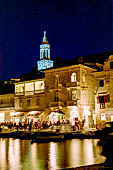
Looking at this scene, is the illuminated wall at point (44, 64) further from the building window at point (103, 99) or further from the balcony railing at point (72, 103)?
the building window at point (103, 99)

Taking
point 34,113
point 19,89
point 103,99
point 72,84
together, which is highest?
point 19,89

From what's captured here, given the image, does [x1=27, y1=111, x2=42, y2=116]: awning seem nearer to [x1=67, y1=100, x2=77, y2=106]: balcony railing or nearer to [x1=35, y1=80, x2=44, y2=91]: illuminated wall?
[x1=35, y1=80, x2=44, y2=91]: illuminated wall

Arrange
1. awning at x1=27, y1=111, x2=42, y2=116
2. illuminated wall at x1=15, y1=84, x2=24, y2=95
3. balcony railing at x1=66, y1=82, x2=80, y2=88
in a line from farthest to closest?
illuminated wall at x1=15, y1=84, x2=24, y2=95, awning at x1=27, y1=111, x2=42, y2=116, balcony railing at x1=66, y1=82, x2=80, y2=88

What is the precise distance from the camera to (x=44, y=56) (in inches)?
3282

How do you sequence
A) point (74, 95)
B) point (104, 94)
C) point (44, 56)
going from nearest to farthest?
point (104, 94)
point (74, 95)
point (44, 56)

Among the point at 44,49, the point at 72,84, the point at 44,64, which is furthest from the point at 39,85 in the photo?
the point at 44,49

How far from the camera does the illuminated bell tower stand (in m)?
80.8

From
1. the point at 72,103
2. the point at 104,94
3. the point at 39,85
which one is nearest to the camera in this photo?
the point at 104,94

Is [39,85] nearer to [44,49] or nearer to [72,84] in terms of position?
[72,84]

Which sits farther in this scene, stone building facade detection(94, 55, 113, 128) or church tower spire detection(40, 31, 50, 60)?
church tower spire detection(40, 31, 50, 60)

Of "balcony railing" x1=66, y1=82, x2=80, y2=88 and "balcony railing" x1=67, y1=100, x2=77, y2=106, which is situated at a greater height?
"balcony railing" x1=66, y1=82, x2=80, y2=88

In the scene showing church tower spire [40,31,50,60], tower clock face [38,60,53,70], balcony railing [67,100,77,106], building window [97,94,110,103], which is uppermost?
church tower spire [40,31,50,60]

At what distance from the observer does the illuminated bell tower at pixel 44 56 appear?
80.8 metres

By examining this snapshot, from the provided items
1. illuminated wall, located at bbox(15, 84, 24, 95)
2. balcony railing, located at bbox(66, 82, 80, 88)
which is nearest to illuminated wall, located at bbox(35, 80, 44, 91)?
illuminated wall, located at bbox(15, 84, 24, 95)
